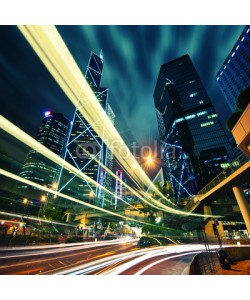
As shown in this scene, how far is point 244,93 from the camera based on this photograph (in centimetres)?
723

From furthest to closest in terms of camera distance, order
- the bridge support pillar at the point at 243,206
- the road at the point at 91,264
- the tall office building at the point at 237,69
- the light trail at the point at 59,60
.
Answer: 1. the tall office building at the point at 237,69
2. the bridge support pillar at the point at 243,206
3. the road at the point at 91,264
4. the light trail at the point at 59,60

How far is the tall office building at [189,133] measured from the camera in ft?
301

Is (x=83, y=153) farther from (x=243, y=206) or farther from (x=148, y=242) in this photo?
(x=243, y=206)

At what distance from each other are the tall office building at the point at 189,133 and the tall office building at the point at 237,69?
Answer: 21660 mm

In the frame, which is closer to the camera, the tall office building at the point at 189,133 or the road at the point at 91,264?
the road at the point at 91,264

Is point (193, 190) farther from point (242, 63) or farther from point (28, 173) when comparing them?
point (28, 173)

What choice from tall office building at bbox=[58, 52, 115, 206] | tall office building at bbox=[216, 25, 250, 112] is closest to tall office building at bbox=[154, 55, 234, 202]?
tall office building at bbox=[216, 25, 250, 112]

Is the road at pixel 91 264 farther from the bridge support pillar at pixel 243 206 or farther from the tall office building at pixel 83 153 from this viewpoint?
the tall office building at pixel 83 153

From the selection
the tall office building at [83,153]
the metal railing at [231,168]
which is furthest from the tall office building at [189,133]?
the metal railing at [231,168]

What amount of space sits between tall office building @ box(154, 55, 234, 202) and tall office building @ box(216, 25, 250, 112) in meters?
21.7

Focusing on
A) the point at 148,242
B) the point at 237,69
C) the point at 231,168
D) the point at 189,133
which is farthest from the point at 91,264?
the point at 237,69

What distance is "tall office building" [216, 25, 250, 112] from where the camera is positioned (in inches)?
3944
